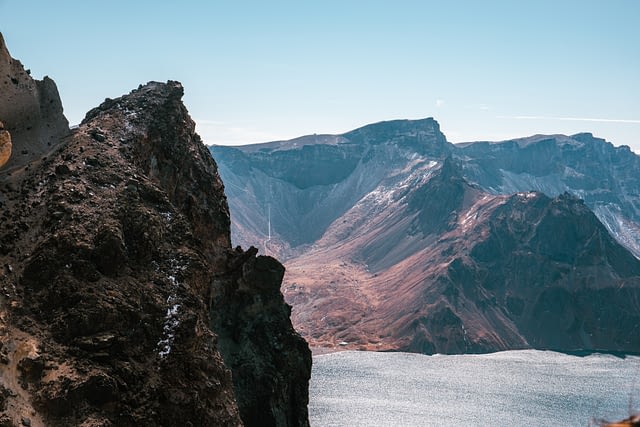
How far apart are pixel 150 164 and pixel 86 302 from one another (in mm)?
24565

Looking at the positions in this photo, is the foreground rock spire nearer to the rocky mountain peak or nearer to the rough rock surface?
the rough rock surface

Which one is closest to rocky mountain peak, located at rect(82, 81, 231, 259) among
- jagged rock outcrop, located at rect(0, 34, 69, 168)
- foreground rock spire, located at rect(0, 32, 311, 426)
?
foreground rock spire, located at rect(0, 32, 311, 426)

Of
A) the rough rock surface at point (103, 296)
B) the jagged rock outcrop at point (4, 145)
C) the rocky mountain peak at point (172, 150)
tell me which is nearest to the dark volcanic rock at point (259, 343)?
the rocky mountain peak at point (172, 150)

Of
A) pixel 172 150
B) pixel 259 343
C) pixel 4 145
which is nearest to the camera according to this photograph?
pixel 4 145

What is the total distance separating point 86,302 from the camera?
39656 millimetres

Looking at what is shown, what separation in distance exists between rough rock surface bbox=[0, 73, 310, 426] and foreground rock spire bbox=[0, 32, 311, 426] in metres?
0.08

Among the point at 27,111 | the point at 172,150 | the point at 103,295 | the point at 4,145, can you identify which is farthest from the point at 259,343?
the point at 4,145

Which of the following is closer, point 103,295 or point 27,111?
point 103,295

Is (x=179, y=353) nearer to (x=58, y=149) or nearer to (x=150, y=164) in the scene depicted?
(x=58, y=149)

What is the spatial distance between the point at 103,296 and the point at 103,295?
11 centimetres

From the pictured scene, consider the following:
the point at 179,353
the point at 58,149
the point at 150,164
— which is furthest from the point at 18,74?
the point at 179,353

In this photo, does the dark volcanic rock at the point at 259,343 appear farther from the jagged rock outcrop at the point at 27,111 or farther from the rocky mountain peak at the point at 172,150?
the jagged rock outcrop at the point at 27,111

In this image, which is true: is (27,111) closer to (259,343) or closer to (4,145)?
(4,145)

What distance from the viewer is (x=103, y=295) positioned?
40.6 meters
